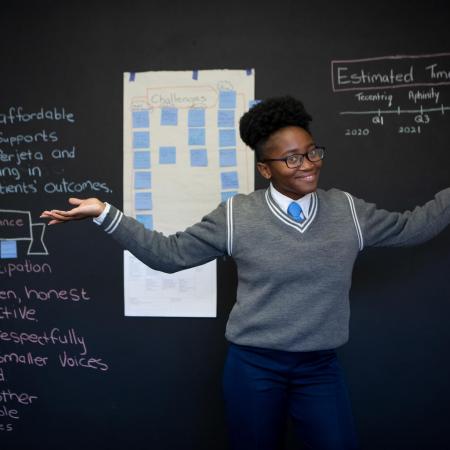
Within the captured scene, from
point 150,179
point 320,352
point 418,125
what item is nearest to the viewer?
point 320,352

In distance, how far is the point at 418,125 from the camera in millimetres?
1913

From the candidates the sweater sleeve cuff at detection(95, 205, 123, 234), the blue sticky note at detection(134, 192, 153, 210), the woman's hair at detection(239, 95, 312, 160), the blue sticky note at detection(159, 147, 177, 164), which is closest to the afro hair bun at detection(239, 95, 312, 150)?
the woman's hair at detection(239, 95, 312, 160)

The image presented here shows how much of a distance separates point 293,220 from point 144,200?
887 millimetres

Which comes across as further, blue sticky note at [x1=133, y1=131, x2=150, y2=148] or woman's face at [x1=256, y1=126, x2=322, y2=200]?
blue sticky note at [x1=133, y1=131, x2=150, y2=148]

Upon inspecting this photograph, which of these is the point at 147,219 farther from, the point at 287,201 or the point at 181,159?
the point at 287,201

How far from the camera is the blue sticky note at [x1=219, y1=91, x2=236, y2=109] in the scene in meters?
1.98

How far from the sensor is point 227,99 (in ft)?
6.52

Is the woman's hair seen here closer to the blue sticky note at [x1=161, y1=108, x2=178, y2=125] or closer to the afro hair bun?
the afro hair bun

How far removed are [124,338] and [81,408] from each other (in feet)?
1.33

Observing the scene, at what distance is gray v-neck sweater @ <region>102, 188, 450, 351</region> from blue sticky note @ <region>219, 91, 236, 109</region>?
2.18 ft

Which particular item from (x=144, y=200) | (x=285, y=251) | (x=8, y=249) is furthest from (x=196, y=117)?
(x=8, y=249)

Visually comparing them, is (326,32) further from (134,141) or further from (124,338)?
(124,338)

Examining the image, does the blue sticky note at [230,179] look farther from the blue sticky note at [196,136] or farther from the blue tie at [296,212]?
the blue tie at [296,212]

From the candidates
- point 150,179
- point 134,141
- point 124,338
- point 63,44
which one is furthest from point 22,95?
point 124,338
